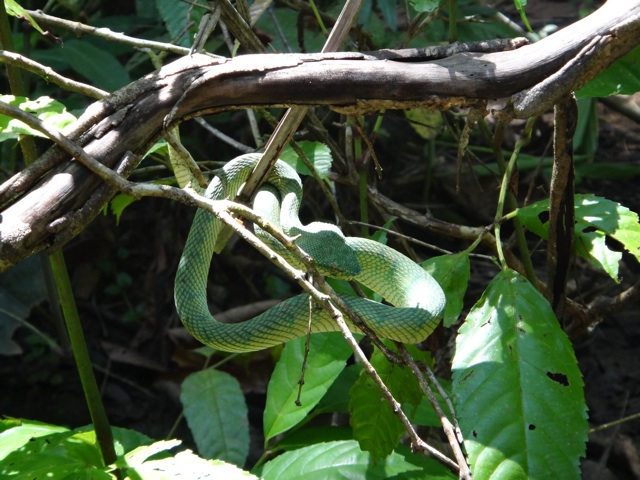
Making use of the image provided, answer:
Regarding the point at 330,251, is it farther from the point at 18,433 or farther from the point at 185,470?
the point at 18,433

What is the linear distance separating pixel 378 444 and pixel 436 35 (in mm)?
3075

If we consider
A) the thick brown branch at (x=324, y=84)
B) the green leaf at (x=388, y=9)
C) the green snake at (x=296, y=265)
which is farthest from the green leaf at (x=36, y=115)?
the green leaf at (x=388, y=9)

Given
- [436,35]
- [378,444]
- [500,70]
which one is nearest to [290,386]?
[378,444]

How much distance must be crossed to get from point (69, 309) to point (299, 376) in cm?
101

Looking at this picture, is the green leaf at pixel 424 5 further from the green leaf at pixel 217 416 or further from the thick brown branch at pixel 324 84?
the green leaf at pixel 217 416

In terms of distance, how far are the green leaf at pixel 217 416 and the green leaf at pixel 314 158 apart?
1287 millimetres

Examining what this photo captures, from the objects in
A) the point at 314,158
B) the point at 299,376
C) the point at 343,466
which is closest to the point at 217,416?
the point at 299,376

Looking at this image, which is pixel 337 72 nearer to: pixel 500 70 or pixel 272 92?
pixel 272 92

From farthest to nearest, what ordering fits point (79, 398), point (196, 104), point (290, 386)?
point (79, 398)
point (290, 386)
point (196, 104)

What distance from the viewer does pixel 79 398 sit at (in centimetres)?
479

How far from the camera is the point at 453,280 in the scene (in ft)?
7.66

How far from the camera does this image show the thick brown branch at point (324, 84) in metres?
1.81

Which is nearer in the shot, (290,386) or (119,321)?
(290,386)

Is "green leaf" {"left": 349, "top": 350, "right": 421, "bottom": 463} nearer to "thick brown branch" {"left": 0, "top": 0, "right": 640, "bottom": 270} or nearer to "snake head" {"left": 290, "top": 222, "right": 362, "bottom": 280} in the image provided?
"snake head" {"left": 290, "top": 222, "right": 362, "bottom": 280}
